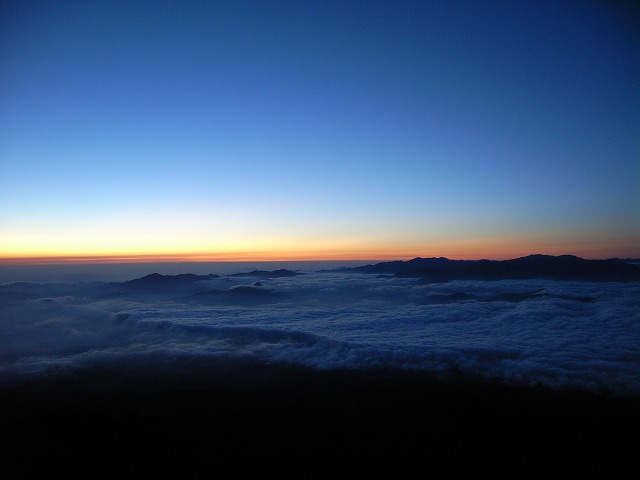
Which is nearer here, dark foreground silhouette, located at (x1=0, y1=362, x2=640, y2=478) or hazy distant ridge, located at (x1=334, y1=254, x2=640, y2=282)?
dark foreground silhouette, located at (x1=0, y1=362, x2=640, y2=478)

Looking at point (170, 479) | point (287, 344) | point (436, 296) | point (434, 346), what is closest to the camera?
point (170, 479)

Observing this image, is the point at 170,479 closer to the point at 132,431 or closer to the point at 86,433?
the point at 132,431

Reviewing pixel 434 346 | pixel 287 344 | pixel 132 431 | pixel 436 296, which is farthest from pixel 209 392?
pixel 436 296

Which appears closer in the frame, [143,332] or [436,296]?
[143,332]

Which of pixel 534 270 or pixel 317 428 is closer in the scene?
pixel 317 428

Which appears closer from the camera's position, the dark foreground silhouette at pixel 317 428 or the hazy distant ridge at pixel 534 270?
the dark foreground silhouette at pixel 317 428

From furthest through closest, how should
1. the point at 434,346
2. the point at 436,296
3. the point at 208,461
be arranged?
the point at 436,296
the point at 434,346
the point at 208,461

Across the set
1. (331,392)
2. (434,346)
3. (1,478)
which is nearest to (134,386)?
(1,478)
